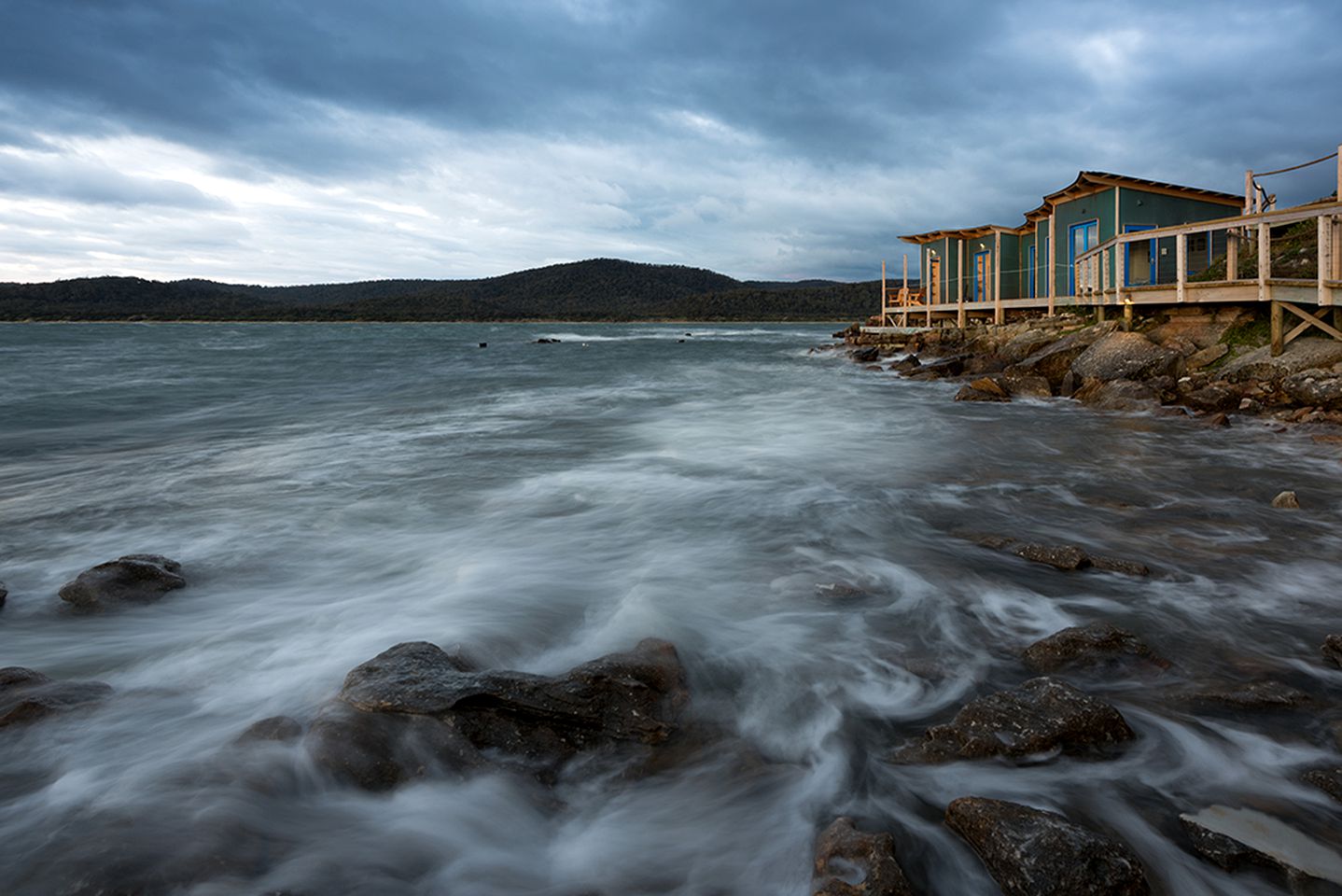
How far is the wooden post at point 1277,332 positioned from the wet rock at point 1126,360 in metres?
1.78

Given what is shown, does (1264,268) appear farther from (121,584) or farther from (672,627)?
(121,584)

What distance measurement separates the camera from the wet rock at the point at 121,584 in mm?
5512

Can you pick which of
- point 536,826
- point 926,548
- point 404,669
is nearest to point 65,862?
point 404,669

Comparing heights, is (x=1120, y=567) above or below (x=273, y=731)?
above

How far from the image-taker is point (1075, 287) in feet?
75.2

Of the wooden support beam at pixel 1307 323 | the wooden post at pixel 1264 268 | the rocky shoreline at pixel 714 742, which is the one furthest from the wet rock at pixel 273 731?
the wooden post at pixel 1264 268

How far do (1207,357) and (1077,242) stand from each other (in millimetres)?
9922

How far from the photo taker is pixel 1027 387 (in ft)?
55.7

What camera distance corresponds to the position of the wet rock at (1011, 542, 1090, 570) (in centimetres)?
595

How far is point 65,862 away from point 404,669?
4.90 ft

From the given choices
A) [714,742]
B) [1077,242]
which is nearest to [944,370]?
[1077,242]

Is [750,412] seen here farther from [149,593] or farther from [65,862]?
[65,862]

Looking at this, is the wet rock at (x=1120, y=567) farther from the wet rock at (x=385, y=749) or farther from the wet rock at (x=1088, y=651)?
the wet rock at (x=385, y=749)

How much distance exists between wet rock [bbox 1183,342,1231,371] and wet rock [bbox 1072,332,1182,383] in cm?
20
